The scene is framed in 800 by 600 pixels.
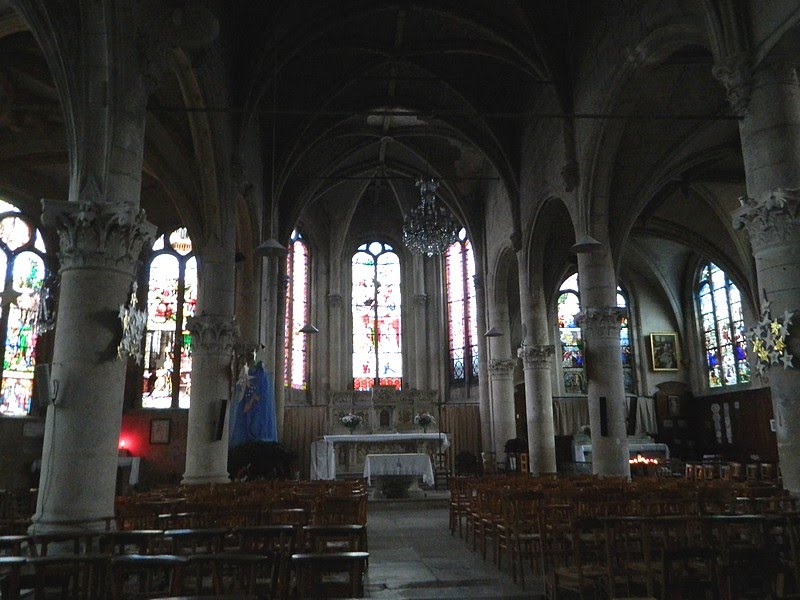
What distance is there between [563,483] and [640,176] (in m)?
8.89

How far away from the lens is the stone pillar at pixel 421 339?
28.3 meters

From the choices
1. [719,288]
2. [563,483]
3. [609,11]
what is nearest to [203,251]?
[563,483]

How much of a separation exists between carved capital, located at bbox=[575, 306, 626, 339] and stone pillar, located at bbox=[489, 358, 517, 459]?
28.2ft

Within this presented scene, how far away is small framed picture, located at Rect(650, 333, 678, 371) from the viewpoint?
28.7m

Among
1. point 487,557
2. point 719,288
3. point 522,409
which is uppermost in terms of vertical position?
point 719,288

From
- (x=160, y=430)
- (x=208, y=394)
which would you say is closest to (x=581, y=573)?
(x=208, y=394)

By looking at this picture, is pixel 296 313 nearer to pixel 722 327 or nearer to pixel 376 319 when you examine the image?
pixel 376 319

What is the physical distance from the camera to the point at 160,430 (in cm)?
2159

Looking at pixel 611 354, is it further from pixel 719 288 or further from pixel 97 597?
pixel 719 288

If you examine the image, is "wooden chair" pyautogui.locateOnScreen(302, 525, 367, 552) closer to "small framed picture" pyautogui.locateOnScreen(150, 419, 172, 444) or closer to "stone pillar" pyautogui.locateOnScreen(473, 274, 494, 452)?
"small framed picture" pyautogui.locateOnScreen(150, 419, 172, 444)

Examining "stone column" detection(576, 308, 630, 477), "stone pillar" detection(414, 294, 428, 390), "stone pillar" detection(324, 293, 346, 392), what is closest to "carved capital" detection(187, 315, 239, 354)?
"stone column" detection(576, 308, 630, 477)

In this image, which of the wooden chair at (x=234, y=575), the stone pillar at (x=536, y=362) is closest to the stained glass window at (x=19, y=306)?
the stone pillar at (x=536, y=362)

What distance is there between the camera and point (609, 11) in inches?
555

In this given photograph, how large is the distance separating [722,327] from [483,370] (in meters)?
10.2
